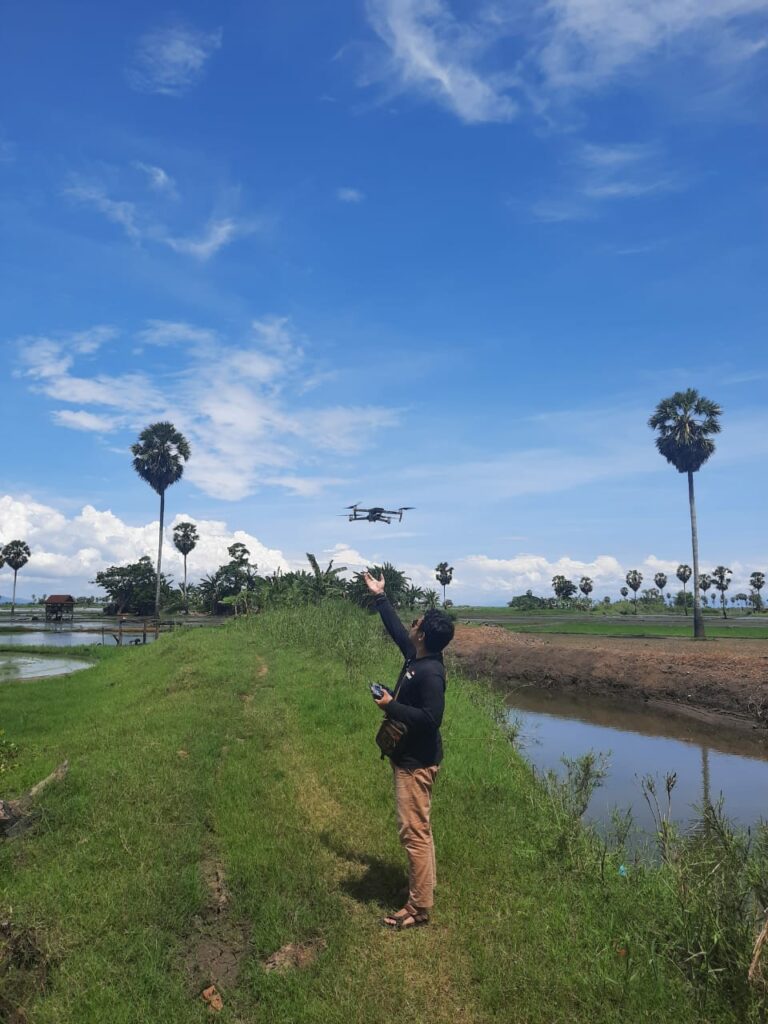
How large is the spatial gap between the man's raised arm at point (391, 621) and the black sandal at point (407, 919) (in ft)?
6.76

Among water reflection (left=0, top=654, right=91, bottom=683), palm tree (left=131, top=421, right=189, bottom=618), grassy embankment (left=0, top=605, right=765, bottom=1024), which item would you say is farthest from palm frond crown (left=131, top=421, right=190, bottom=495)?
grassy embankment (left=0, top=605, right=765, bottom=1024)

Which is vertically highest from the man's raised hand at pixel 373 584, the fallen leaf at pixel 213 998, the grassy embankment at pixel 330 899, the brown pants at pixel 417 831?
the man's raised hand at pixel 373 584

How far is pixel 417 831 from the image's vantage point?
5363 millimetres

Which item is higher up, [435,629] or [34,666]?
[435,629]

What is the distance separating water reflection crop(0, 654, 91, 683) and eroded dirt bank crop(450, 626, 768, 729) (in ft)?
59.9

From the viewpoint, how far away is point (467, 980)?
4.74 meters

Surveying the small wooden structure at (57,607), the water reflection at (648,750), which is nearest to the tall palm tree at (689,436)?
the water reflection at (648,750)

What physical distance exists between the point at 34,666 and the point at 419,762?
31.4 m

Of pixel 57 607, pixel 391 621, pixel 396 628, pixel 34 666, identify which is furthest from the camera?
pixel 57 607

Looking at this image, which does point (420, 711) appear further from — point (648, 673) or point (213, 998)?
point (648, 673)

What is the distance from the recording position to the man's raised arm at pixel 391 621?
586 cm

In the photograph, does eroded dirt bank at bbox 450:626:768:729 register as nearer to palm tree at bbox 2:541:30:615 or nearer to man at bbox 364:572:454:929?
man at bbox 364:572:454:929

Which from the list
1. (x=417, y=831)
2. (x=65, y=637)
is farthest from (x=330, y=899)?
(x=65, y=637)

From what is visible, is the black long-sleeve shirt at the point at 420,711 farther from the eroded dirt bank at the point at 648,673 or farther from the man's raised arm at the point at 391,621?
the eroded dirt bank at the point at 648,673
